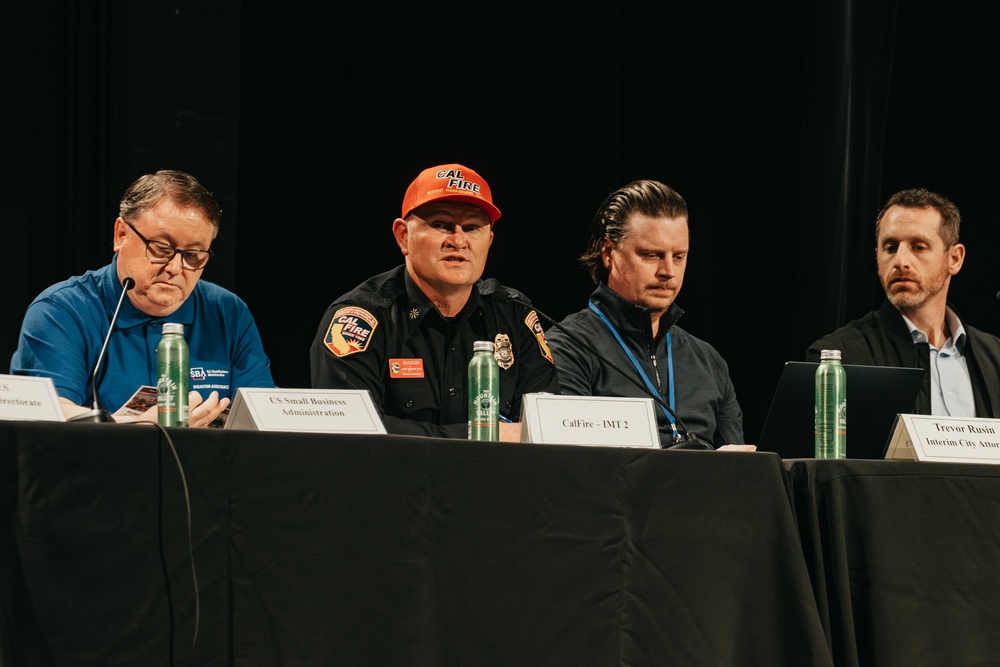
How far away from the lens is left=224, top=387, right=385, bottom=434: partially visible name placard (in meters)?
1.58

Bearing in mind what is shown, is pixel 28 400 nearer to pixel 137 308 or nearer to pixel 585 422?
pixel 585 422

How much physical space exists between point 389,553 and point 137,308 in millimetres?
1235

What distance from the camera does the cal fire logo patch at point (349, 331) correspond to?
→ 2480 millimetres

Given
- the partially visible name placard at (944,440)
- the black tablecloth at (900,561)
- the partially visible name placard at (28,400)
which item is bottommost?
the black tablecloth at (900,561)

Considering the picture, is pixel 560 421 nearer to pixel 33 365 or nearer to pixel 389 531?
pixel 389 531

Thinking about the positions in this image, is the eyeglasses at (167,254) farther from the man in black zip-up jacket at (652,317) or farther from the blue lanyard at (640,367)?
the blue lanyard at (640,367)

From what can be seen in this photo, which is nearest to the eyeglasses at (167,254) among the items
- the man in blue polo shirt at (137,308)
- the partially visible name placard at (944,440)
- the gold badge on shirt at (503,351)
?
the man in blue polo shirt at (137,308)

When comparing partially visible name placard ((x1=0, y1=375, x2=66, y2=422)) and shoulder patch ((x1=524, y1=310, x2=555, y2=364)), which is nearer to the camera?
partially visible name placard ((x1=0, y1=375, x2=66, y2=422))

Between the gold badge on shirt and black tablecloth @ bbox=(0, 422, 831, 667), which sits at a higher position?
the gold badge on shirt

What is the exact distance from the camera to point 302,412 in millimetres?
1614

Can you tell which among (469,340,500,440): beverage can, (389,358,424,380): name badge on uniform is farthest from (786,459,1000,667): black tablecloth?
(389,358,424,380): name badge on uniform

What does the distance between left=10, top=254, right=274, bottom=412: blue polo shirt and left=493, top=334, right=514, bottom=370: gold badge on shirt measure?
54 cm

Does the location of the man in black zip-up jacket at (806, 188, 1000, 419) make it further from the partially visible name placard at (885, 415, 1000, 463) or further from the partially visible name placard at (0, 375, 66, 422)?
the partially visible name placard at (0, 375, 66, 422)

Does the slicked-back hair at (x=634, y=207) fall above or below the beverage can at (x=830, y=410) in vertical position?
above
